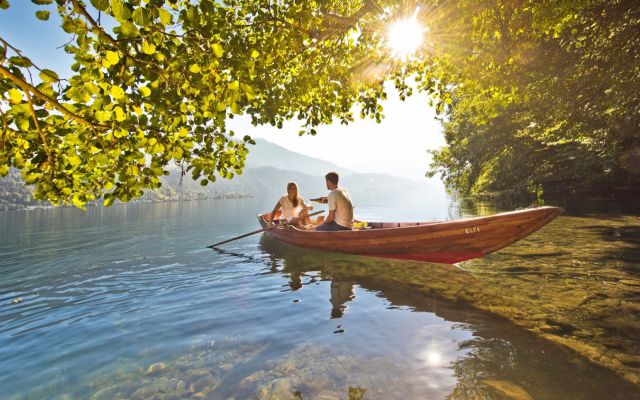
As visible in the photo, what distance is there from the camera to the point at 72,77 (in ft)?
8.15

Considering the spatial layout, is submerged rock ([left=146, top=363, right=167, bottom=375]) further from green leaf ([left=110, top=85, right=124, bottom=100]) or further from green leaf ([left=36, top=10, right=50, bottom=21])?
green leaf ([left=36, top=10, right=50, bottom=21])

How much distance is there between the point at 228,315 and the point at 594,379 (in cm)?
650

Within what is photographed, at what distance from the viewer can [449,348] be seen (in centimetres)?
517

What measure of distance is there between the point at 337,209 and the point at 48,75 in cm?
1007

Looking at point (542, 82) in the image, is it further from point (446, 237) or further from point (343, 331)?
point (343, 331)

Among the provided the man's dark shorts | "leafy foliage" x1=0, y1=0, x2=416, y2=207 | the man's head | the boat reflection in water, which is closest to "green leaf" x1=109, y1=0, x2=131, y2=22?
"leafy foliage" x1=0, y1=0, x2=416, y2=207

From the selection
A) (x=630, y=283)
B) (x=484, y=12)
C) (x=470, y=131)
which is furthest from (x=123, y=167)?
(x=470, y=131)

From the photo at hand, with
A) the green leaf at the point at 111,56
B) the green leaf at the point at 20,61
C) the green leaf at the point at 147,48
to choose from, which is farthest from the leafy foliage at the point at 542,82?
the green leaf at the point at 20,61

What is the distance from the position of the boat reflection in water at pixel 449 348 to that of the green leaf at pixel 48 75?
4.66m

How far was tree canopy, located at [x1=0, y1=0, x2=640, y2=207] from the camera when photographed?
8.65ft

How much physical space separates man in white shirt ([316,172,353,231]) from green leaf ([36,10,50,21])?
29.4 feet

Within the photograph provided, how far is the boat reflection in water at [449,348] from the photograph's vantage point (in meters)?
4.05

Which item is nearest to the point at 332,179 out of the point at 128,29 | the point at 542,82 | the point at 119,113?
the point at 119,113

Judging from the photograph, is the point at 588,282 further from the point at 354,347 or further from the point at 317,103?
the point at 317,103
